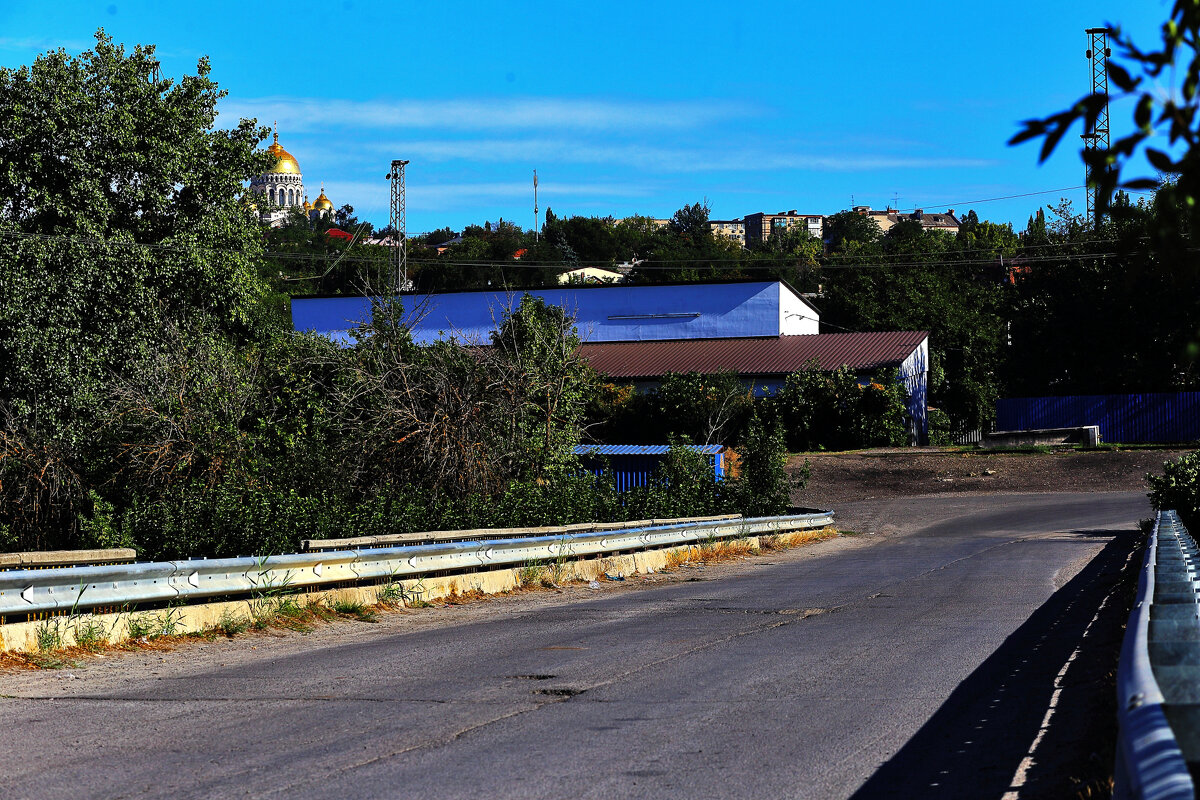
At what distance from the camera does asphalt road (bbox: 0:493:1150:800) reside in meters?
5.61

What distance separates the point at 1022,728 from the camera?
654 cm

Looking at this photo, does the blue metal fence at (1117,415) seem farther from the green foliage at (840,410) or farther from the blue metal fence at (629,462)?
the blue metal fence at (629,462)

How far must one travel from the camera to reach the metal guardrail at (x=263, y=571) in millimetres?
9555

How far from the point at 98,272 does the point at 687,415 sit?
26.2 m

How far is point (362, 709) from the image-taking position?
7379mm

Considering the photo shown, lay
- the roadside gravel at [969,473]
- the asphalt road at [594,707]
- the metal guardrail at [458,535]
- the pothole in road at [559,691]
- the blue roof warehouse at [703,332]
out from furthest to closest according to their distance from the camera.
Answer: the blue roof warehouse at [703,332]
the roadside gravel at [969,473]
the metal guardrail at [458,535]
the pothole in road at [559,691]
the asphalt road at [594,707]

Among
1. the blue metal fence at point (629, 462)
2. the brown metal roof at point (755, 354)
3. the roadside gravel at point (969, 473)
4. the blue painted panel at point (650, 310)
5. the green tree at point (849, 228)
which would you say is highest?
the green tree at point (849, 228)

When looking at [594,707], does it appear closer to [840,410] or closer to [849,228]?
[840,410]

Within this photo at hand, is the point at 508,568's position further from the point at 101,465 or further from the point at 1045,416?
the point at 1045,416

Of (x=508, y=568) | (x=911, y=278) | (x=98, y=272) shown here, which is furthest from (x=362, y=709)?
(x=911, y=278)

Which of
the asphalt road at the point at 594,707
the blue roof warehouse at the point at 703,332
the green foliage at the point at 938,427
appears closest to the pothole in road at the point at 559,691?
the asphalt road at the point at 594,707

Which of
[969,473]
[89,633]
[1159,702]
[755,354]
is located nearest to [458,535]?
[89,633]

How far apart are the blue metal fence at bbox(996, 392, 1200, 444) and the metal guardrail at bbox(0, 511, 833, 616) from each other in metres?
37.0

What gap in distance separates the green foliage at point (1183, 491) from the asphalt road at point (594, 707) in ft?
27.7
